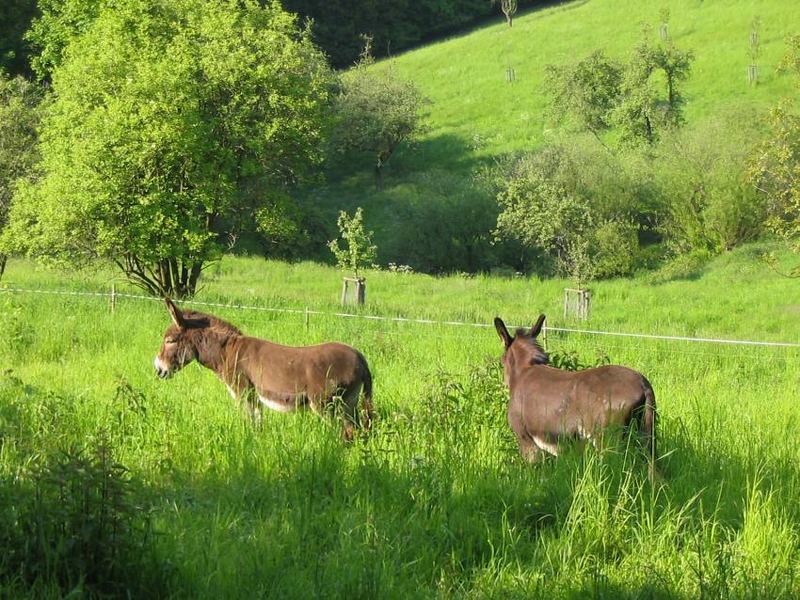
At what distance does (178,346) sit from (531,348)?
3942 mm

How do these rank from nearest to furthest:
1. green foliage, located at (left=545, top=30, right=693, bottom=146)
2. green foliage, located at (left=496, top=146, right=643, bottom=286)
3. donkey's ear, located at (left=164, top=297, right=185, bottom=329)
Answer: donkey's ear, located at (left=164, top=297, right=185, bottom=329), green foliage, located at (left=496, top=146, right=643, bottom=286), green foliage, located at (left=545, top=30, right=693, bottom=146)

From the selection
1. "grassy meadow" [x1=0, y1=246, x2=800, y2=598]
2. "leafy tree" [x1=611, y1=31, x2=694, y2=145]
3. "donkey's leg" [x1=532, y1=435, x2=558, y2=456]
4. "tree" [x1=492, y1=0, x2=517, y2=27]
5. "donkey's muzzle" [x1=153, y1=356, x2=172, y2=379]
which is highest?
"tree" [x1=492, y1=0, x2=517, y2=27]

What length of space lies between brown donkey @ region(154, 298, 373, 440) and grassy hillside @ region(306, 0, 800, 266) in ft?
124

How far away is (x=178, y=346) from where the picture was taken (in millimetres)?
9461

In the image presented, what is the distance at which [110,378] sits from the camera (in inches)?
456

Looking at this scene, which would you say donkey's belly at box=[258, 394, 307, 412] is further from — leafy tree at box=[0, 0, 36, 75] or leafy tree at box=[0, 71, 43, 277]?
leafy tree at box=[0, 0, 36, 75]

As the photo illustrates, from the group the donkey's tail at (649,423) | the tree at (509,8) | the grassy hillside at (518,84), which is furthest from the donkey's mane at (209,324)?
the tree at (509,8)

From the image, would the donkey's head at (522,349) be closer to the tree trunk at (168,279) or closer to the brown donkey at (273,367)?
the brown donkey at (273,367)

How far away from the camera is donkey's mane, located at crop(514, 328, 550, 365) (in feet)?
24.6

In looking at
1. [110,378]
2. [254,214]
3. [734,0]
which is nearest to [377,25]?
[734,0]

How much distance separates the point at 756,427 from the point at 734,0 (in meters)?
74.0

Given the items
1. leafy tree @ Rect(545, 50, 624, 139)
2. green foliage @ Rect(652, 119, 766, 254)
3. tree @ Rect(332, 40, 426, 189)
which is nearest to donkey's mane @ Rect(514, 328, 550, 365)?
green foliage @ Rect(652, 119, 766, 254)

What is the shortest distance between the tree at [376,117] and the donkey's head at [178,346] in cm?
5056

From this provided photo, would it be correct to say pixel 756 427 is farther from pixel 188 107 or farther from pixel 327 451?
pixel 188 107
